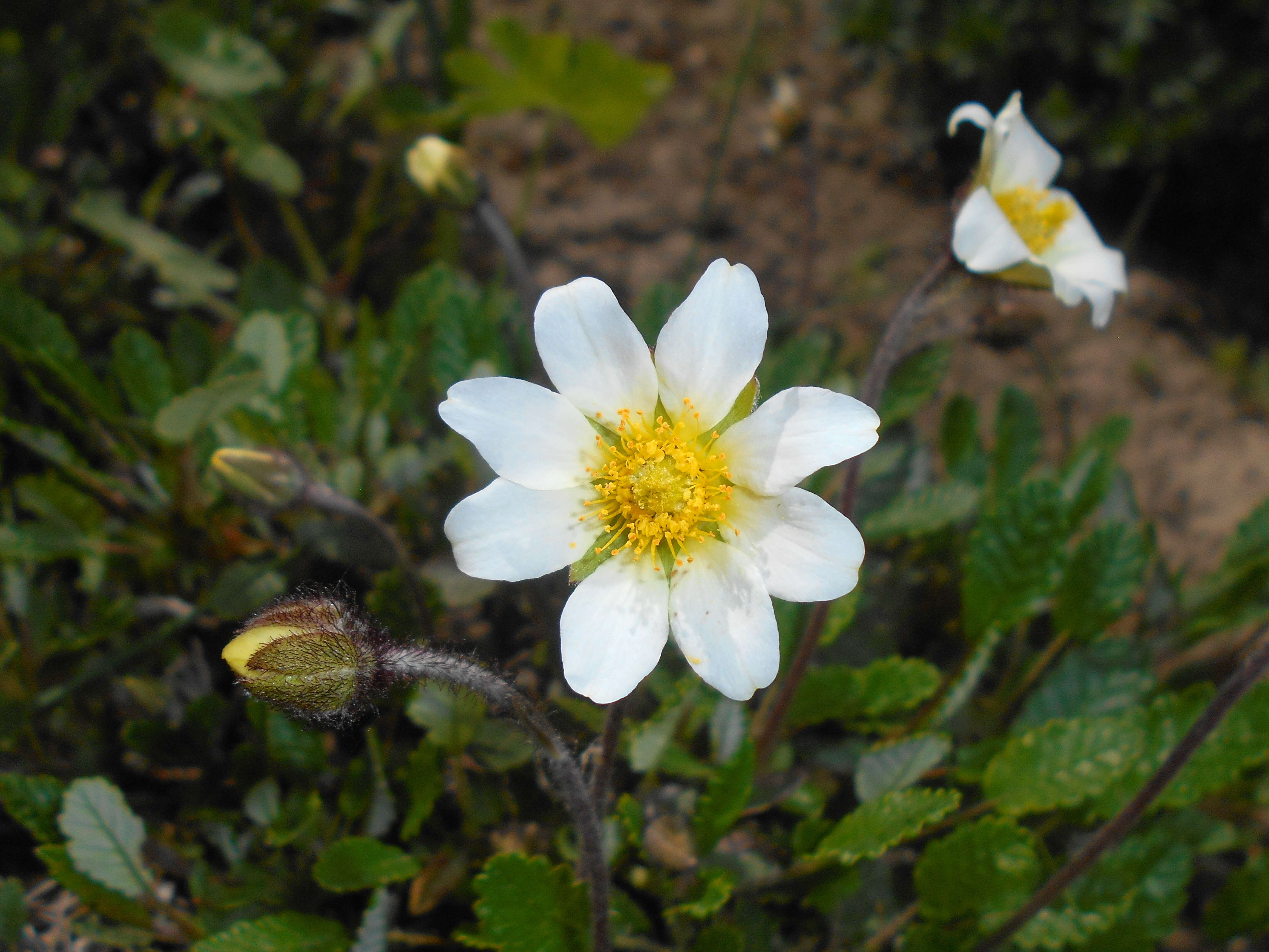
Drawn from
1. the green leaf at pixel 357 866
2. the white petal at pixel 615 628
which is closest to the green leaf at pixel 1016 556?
the white petal at pixel 615 628

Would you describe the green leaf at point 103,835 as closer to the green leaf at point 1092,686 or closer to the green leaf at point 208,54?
the green leaf at point 208,54

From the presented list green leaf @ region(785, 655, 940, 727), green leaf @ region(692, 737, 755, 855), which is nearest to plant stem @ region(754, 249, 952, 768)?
green leaf @ region(785, 655, 940, 727)

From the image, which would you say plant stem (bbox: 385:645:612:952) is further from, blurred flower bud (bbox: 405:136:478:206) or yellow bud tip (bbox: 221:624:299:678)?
blurred flower bud (bbox: 405:136:478:206)

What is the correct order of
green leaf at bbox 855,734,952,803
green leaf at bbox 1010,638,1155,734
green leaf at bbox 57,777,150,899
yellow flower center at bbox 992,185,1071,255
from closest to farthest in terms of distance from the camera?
green leaf at bbox 57,777,150,899
yellow flower center at bbox 992,185,1071,255
green leaf at bbox 855,734,952,803
green leaf at bbox 1010,638,1155,734

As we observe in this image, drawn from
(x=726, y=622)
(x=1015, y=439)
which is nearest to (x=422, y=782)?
(x=726, y=622)

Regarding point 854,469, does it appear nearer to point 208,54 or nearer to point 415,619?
point 415,619
